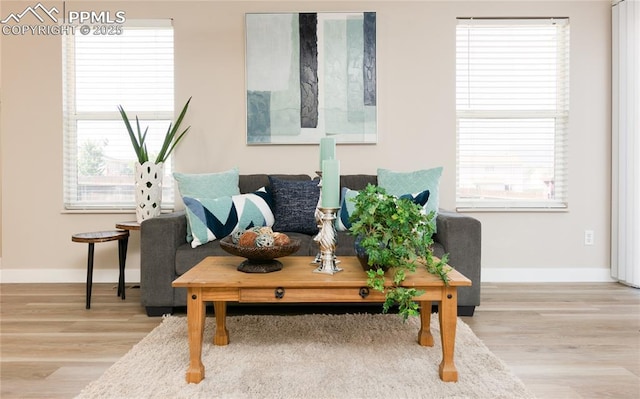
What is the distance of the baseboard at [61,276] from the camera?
3.62m

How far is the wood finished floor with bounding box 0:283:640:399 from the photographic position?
6.03 feet

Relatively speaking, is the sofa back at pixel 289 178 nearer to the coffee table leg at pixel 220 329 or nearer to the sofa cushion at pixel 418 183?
the sofa cushion at pixel 418 183

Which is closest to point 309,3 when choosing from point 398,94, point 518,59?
point 398,94

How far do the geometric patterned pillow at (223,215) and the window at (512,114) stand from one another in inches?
71.0

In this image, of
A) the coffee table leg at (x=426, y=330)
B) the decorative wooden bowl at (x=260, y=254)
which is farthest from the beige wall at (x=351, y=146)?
the decorative wooden bowl at (x=260, y=254)

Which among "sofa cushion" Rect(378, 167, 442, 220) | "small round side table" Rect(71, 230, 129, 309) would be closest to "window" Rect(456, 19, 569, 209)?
"sofa cushion" Rect(378, 167, 442, 220)

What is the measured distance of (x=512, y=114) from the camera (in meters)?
3.69

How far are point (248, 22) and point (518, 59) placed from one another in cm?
235

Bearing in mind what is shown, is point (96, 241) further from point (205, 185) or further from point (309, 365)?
point (309, 365)

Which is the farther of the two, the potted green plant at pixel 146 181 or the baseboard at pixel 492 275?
the baseboard at pixel 492 275

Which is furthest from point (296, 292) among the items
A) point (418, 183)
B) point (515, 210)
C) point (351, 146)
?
point (515, 210)

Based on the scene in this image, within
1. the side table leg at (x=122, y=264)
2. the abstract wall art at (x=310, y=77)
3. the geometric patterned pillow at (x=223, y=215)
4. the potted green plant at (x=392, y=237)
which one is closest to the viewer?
the potted green plant at (x=392, y=237)

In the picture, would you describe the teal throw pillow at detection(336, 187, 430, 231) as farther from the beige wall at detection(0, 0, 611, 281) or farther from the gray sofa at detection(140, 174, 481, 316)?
the beige wall at detection(0, 0, 611, 281)

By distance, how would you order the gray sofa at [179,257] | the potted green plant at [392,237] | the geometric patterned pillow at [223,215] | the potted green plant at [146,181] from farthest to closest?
the potted green plant at [146,181] → the geometric patterned pillow at [223,215] → the gray sofa at [179,257] → the potted green plant at [392,237]
